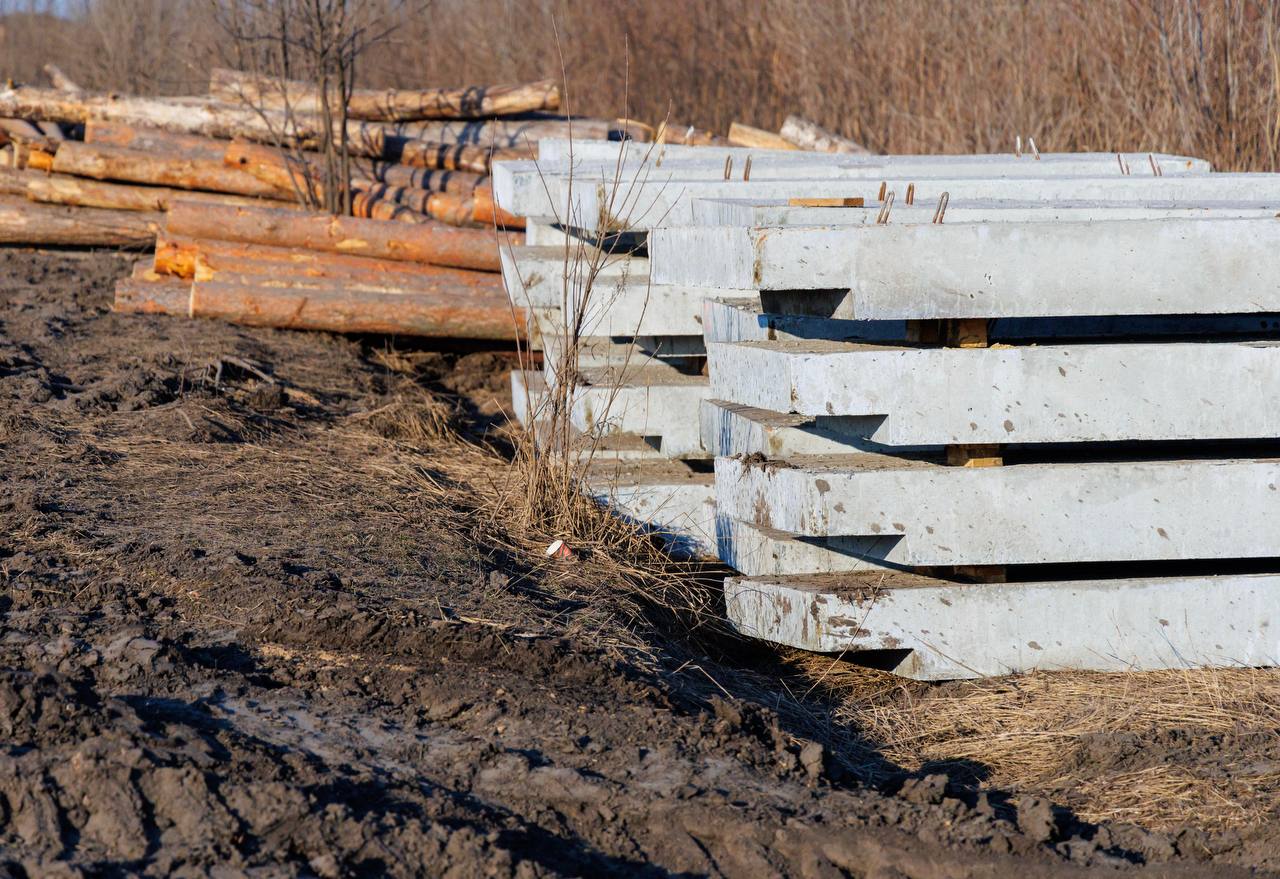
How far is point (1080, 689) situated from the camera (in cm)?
362

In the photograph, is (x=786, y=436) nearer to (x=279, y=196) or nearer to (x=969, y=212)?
(x=969, y=212)

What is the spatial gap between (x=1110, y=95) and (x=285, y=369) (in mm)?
5963

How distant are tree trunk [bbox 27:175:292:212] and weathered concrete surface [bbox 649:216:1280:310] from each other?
6.98m

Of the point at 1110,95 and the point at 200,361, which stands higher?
the point at 1110,95

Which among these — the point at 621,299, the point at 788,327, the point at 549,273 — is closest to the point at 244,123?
the point at 549,273

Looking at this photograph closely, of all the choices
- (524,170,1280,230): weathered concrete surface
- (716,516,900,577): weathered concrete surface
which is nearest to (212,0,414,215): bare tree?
(524,170,1280,230): weathered concrete surface

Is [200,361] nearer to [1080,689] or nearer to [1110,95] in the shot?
[1080,689]

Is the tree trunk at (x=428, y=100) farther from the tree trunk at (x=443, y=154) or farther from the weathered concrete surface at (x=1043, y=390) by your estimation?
the weathered concrete surface at (x=1043, y=390)

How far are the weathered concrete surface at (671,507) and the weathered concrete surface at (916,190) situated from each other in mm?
966

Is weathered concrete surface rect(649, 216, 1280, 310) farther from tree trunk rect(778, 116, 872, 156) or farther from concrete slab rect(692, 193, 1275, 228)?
tree trunk rect(778, 116, 872, 156)

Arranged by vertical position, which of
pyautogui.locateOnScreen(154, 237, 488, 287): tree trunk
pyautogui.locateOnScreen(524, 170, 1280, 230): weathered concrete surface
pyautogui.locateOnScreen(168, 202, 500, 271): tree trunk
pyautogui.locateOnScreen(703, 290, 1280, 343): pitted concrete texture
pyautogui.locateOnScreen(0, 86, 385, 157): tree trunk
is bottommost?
pyautogui.locateOnScreen(703, 290, 1280, 343): pitted concrete texture

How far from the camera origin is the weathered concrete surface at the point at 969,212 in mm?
3783

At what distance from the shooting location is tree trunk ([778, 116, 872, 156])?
434 inches

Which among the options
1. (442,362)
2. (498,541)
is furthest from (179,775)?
(442,362)
